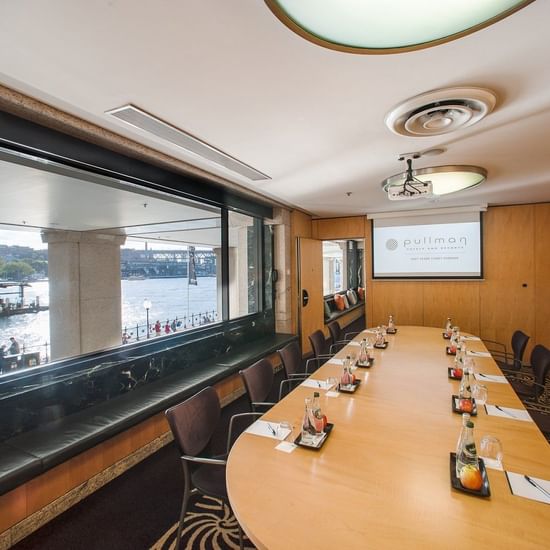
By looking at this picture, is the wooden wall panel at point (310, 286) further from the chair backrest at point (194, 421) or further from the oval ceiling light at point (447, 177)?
the chair backrest at point (194, 421)

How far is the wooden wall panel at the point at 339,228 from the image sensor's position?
6.28m

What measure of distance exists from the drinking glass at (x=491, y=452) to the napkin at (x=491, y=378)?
116 cm

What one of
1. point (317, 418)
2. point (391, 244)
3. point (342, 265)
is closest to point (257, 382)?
point (317, 418)

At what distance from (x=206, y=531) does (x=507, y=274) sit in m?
5.60

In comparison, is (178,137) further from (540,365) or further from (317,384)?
(540,365)

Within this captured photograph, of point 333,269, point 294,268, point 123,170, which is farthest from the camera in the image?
point 333,269

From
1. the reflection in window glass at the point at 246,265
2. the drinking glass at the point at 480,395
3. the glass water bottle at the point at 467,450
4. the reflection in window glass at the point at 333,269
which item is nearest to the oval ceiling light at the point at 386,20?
the glass water bottle at the point at 467,450

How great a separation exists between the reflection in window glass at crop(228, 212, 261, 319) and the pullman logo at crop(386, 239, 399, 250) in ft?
8.08

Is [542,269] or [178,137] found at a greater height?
[178,137]

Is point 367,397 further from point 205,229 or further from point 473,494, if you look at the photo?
point 205,229

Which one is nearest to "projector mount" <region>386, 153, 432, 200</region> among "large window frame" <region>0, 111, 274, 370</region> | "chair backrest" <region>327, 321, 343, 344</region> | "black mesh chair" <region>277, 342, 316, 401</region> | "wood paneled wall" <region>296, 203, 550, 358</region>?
"black mesh chair" <region>277, 342, 316, 401</region>

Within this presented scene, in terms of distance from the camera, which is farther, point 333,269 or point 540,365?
point 333,269

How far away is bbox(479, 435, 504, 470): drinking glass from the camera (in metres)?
1.47

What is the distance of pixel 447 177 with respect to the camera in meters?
3.50
